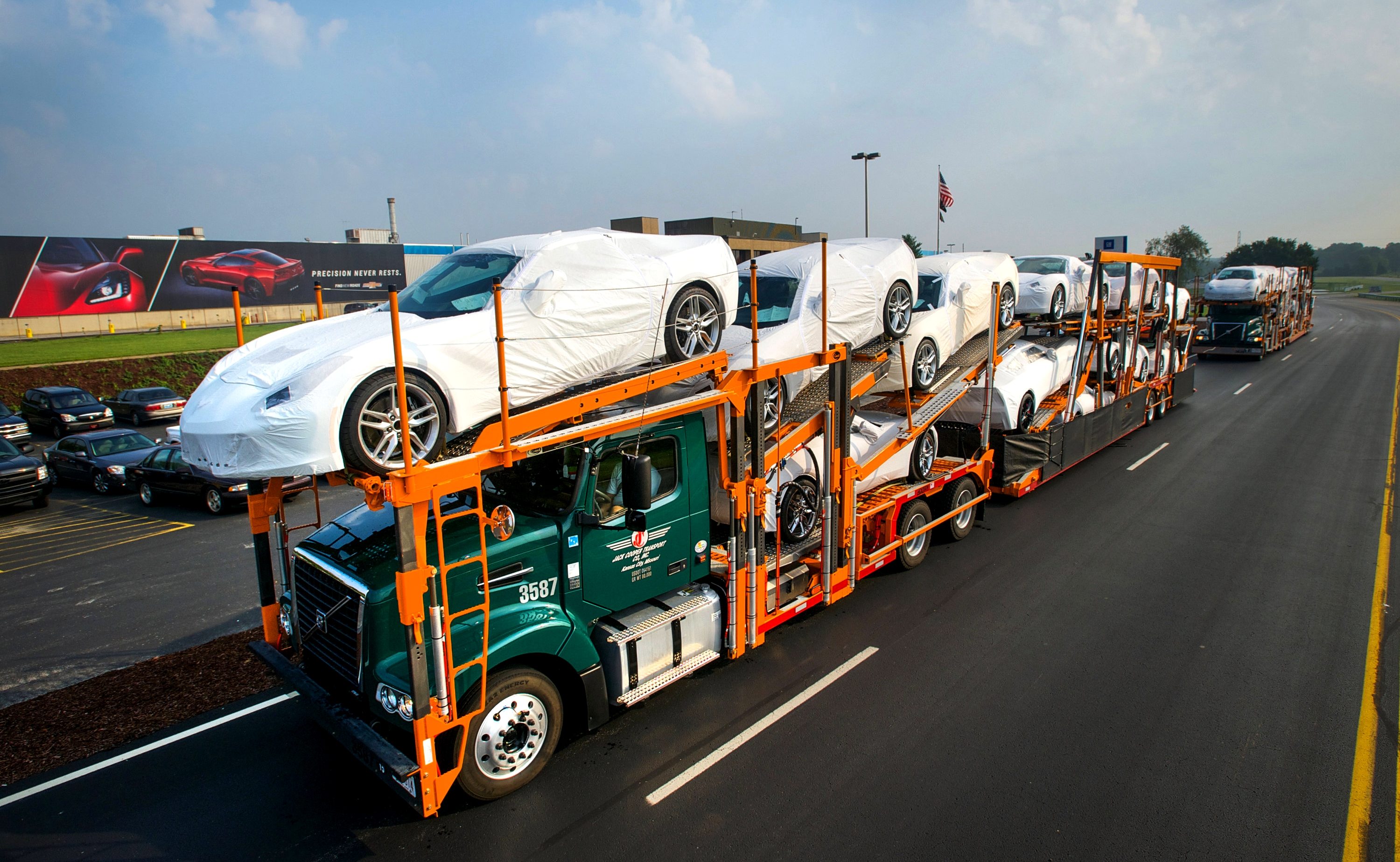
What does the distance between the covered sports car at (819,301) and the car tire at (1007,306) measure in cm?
245

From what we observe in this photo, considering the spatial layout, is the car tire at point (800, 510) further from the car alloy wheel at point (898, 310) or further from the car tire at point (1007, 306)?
the car tire at point (1007, 306)

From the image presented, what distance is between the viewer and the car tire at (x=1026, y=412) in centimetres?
1085

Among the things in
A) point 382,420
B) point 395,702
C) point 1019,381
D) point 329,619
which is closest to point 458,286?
point 382,420

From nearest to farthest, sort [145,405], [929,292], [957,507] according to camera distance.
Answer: [957,507]
[929,292]
[145,405]

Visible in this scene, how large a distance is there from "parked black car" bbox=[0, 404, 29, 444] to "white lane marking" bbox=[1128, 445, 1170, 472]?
2305 cm

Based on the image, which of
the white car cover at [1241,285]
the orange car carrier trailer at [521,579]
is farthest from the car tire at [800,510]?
the white car cover at [1241,285]

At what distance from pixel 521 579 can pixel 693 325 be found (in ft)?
8.16

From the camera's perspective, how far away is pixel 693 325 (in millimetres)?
6176

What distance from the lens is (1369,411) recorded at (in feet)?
59.9

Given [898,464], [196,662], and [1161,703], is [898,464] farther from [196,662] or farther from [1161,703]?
[196,662]

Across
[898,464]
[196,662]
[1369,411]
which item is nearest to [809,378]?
[898,464]

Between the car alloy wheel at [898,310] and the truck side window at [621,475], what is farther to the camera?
the car alloy wheel at [898,310]

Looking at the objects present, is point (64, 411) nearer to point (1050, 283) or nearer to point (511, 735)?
point (511, 735)

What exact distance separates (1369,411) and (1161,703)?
57.7 ft
